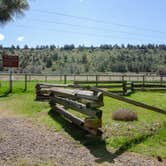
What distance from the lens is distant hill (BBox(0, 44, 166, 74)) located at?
125569mm

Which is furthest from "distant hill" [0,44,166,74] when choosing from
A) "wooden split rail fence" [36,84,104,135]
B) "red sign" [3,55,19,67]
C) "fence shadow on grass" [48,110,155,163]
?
"fence shadow on grass" [48,110,155,163]

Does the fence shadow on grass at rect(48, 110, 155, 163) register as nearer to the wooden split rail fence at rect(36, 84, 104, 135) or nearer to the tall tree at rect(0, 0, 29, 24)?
the wooden split rail fence at rect(36, 84, 104, 135)

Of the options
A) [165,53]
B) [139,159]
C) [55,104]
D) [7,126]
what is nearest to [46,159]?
[139,159]

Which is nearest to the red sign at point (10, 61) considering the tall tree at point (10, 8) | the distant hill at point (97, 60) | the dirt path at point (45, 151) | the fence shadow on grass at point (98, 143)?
the tall tree at point (10, 8)

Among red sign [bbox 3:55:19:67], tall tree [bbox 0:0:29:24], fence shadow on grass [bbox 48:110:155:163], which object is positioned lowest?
fence shadow on grass [bbox 48:110:155:163]

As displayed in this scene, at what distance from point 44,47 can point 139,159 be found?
178m

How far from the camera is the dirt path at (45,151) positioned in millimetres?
6738

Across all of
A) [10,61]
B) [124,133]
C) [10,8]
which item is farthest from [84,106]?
[10,61]

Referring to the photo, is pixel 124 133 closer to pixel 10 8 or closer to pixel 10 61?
pixel 10 8

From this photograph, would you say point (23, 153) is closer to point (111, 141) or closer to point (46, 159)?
point (46, 159)

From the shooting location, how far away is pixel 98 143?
8180 mm

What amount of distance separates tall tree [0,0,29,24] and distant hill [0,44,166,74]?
342ft

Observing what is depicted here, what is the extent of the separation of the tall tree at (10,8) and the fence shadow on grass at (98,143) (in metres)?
3.63

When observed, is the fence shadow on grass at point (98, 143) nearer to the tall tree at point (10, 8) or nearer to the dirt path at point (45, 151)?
the dirt path at point (45, 151)
